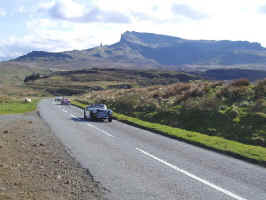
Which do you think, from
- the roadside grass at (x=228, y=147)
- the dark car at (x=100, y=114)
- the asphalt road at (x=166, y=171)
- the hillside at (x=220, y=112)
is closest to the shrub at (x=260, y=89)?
the hillside at (x=220, y=112)

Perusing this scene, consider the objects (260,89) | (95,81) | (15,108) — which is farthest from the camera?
(95,81)

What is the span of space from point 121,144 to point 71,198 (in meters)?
7.50

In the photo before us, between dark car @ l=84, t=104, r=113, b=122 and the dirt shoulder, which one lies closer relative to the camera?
the dirt shoulder

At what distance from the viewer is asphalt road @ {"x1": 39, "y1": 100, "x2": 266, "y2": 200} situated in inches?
288

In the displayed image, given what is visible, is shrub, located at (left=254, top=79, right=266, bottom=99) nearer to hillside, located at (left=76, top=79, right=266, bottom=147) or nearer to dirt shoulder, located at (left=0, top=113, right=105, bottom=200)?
hillside, located at (left=76, top=79, right=266, bottom=147)

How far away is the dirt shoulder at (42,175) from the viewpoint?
719cm

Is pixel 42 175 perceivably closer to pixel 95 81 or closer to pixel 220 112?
pixel 220 112

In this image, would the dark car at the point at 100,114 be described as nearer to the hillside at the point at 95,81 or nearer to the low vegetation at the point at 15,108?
the low vegetation at the point at 15,108

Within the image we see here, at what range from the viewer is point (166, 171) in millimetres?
9336

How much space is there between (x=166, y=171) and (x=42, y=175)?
3.27 metres

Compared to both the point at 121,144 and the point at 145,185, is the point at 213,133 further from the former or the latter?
the point at 145,185

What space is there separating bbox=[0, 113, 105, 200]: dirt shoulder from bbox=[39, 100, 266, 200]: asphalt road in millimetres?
386

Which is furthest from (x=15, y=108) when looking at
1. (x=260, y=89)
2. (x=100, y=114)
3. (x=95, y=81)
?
(x=95, y=81)

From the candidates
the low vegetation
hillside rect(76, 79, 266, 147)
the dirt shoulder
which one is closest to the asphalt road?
the dirt shoulder
